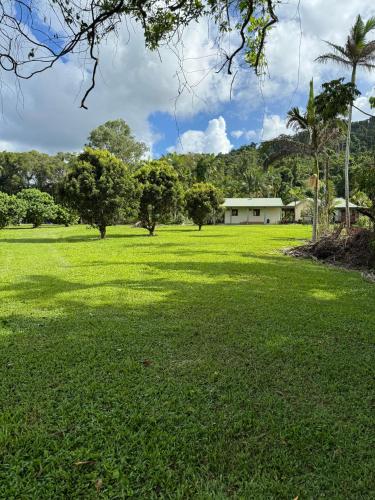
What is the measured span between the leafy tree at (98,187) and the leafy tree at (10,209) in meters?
10.1

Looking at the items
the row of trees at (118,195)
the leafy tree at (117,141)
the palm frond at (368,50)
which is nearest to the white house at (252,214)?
the leafy tree at (117,141)

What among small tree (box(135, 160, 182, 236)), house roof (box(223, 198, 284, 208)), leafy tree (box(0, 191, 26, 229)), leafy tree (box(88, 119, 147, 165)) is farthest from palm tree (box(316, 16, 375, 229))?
leafy tree (box(88, 119, 147, 165))

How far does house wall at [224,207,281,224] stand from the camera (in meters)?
52.1

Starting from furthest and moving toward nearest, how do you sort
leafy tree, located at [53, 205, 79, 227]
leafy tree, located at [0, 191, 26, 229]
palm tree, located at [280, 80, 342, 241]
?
leafy tree, located at [53, 205, 79, 227], leafy tree, located at [0, 191, 26, 229], palm tree, located at [280, 80, 342, 241]

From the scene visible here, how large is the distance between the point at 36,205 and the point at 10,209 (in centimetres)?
410

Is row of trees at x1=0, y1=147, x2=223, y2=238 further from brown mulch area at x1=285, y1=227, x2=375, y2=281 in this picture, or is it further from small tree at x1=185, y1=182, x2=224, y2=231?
brown mulch area at x1=285, y1=227, x2=375, y2=281

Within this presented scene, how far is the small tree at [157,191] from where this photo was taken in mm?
23578

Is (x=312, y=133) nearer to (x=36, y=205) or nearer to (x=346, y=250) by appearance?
(x=346, y=250)

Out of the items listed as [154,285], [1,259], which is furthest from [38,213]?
[154,285]

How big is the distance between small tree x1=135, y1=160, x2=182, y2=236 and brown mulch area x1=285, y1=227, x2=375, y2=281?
10.9 m

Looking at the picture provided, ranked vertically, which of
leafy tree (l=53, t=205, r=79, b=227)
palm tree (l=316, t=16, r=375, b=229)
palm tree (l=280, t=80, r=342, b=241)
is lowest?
leafy tree (l=53, t=205, r=79, b=227)

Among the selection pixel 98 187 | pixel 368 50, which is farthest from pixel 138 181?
pixel 368 50

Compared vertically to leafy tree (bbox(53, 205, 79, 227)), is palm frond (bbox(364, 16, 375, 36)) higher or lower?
higher

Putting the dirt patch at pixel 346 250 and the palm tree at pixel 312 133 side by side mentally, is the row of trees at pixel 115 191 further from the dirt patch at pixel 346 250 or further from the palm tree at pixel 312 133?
the dirt patch at pixel 346 250
